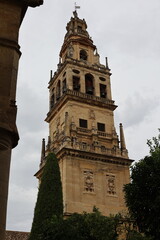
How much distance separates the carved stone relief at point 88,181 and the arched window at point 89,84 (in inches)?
505

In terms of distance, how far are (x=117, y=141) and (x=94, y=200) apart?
898 centimetres

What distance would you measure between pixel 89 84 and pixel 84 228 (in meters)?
29.4

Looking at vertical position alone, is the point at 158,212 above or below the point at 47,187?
below

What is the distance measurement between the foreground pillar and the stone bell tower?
27.0 metres

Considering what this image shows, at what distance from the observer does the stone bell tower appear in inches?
1448

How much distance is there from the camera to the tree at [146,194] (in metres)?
21.9

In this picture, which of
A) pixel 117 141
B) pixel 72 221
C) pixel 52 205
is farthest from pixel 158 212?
pixel 117 141

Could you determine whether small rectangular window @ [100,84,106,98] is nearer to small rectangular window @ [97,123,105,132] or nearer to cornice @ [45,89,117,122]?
cornice @ [45,89,117,122]

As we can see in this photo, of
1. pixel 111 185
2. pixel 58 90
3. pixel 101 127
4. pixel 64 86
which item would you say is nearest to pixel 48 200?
pixel 111 185

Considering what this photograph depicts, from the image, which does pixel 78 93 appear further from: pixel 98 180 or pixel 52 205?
pixel 52 205

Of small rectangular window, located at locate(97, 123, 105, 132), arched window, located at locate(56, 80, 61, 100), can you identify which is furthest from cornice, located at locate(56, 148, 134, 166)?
arched window, located at locate(56, 80, 61, 100)

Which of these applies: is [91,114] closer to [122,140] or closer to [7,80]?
[122,140]

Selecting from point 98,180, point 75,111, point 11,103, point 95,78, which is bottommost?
point 11,103

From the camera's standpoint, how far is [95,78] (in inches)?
1879
